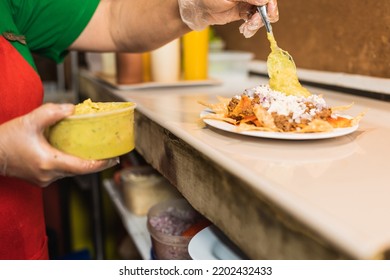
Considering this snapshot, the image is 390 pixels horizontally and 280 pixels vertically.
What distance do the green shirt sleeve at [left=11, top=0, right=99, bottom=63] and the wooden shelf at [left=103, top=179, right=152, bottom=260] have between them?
0.66 meters

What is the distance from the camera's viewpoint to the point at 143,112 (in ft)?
4.39

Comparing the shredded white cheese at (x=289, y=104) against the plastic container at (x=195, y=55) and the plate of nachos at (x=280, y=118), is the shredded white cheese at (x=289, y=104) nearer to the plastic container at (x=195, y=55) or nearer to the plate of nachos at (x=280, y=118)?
the plate of nachos at (x=280, y=118)

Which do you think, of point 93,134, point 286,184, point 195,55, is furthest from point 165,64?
point 286,184

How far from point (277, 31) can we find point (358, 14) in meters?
0.61

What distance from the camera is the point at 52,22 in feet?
4.65

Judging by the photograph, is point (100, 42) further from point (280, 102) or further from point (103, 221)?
point (103, 221)

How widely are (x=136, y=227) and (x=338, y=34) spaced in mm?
1044

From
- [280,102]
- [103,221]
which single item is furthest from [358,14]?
[103,221]

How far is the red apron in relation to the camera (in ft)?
3.56

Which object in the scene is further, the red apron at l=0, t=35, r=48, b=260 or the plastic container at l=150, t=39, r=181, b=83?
the plastic container at l=150, t=39, r=181, b=83

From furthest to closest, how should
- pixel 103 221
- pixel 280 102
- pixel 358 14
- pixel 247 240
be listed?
pixel 103 221 → pixel 358 14 → pixel 280 102 → pixel 247 240

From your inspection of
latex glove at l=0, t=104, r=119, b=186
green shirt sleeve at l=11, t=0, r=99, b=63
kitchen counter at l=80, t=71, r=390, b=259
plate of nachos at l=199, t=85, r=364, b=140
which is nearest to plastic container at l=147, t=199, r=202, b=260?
kitchen counter at l=80, t=71, r=390, b=259

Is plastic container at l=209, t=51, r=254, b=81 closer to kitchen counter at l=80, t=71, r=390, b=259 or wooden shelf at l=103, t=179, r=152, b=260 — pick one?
wooden shelf at l=103, t=179, r=152, b=260
